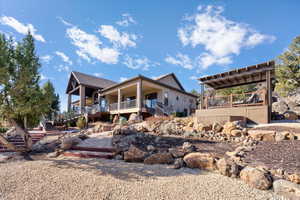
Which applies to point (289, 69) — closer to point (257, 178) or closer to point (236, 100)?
point (236, 100)

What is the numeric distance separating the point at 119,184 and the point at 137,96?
10318mm

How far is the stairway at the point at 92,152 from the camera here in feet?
19.3

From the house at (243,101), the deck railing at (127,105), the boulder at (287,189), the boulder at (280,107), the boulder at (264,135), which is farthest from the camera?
the boulder at (280,107)

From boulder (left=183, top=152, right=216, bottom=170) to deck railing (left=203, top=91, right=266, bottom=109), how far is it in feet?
20.9

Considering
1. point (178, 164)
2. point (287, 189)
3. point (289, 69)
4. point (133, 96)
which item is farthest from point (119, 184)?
point (289, 69)

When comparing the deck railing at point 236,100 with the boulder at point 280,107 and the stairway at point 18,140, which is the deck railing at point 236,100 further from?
the stairway at point 18,140

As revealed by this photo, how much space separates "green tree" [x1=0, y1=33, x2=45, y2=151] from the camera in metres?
5.78

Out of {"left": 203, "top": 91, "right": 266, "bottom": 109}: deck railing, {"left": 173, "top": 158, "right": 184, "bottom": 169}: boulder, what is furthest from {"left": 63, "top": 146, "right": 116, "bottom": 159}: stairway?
{"left": 203, "top": 91, "right": 266, "bottom": 109}: deck railing

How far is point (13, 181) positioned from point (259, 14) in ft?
44.3

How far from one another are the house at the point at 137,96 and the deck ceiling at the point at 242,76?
16.7 feet

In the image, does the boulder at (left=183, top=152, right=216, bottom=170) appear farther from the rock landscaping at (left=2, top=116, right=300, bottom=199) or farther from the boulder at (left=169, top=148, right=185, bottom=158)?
the boulder at (left=169, top=148, right=185, bottom=158)

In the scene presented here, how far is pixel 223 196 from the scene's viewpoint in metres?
2.94

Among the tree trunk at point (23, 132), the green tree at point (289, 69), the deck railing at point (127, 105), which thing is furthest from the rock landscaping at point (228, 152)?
the green tree at point (289, 69)

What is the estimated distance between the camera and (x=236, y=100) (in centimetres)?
1105
